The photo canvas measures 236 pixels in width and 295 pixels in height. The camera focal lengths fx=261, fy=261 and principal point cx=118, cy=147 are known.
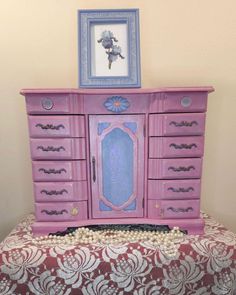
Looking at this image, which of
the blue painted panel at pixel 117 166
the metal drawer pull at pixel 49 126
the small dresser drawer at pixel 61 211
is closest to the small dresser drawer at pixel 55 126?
the metal drawer pull at pixel 49 126

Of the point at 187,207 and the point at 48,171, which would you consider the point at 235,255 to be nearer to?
the point at 187,207

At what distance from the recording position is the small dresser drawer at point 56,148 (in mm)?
890

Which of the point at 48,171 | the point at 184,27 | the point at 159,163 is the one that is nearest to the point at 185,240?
the point at 159,163

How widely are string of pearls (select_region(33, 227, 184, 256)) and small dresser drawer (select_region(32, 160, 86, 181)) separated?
194 mm

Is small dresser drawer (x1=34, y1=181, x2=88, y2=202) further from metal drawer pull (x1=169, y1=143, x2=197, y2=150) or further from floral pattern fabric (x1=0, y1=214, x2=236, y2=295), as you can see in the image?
metal drawer pull (x1=169, y1=143, x2=197, y2=150)

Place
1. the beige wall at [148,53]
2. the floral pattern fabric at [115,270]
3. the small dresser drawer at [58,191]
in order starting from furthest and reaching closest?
the beige wall at [148,53] < the small dresser drawer at [58,191] < the floral pattern fabric at [115,270]

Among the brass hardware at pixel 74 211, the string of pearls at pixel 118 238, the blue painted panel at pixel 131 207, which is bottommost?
the string of pearls at pixel 118 238

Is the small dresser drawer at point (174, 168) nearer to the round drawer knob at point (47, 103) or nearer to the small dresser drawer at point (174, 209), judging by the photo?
the small dresser drawer at point (174, 209)

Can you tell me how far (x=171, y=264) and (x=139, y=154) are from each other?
0.37 meters

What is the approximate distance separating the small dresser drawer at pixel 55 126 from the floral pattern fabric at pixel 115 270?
373mm

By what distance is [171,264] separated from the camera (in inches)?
32.8

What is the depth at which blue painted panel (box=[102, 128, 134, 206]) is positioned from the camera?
908 mm

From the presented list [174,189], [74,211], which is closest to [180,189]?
[174,189]

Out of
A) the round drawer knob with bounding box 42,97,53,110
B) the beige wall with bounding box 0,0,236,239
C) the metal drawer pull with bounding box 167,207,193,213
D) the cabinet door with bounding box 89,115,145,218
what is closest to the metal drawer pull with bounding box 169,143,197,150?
the cabinet door with bounding box 89,115,145,218
